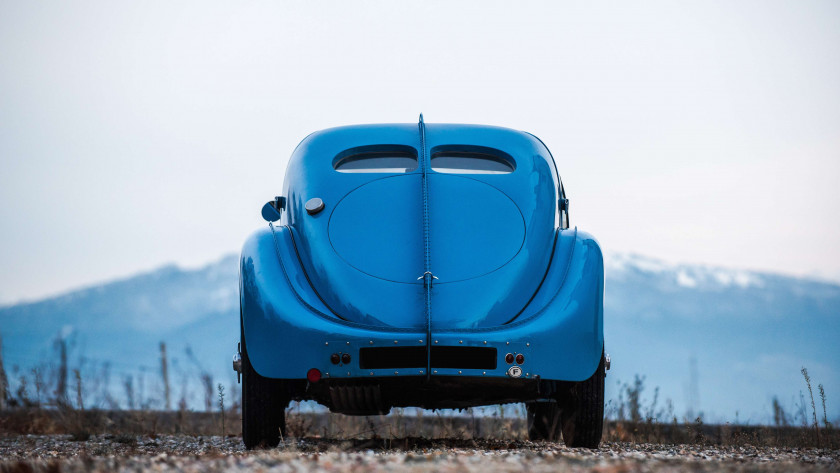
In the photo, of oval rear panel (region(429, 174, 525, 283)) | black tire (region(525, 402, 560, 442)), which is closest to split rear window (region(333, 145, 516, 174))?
oval rear panel (region(429, 174, 525, 283))

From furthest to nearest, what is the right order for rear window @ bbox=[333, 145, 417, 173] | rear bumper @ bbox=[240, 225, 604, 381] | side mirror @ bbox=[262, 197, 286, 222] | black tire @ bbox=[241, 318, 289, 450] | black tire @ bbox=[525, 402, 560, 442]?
black tire @ bbox=[525, 402, 560, 442], side mirror @ bbox=[262, 197, 286, 222], rear window @ bbox=[333, 145, 417, 173], black tire @ bbox=[241, 318, 289, 450], rear bumper @ bbox=[240, 225, 604, 381]

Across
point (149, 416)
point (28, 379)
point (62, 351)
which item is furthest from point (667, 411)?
point (62, 351)

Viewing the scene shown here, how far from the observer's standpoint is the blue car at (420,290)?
4629mm

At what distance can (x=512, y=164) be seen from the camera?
5824mm

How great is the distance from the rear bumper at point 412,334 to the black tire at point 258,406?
11.0 inches

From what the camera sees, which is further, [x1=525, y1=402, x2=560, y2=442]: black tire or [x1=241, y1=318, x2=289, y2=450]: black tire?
[x1=525, y1=402, x2=560, y2=442]: black tire

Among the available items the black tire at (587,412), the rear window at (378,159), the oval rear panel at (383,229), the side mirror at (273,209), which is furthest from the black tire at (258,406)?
the black tire at (587,412)

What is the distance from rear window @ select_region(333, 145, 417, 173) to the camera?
5.78 metres

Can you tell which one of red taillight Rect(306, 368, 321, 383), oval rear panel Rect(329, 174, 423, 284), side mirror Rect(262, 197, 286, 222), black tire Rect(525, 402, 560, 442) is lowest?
black tire Rect(525, 402, 560, 442)

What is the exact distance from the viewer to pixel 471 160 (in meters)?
5.88

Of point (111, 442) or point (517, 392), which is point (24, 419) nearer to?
point (111, 442)

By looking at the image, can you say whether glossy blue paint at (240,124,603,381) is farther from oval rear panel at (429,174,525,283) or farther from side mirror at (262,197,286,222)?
side mirror at (262,197,286,222)

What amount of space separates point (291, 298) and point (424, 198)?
105 centimetres

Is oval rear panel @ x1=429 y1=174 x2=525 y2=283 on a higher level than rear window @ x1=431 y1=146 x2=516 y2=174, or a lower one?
lower
